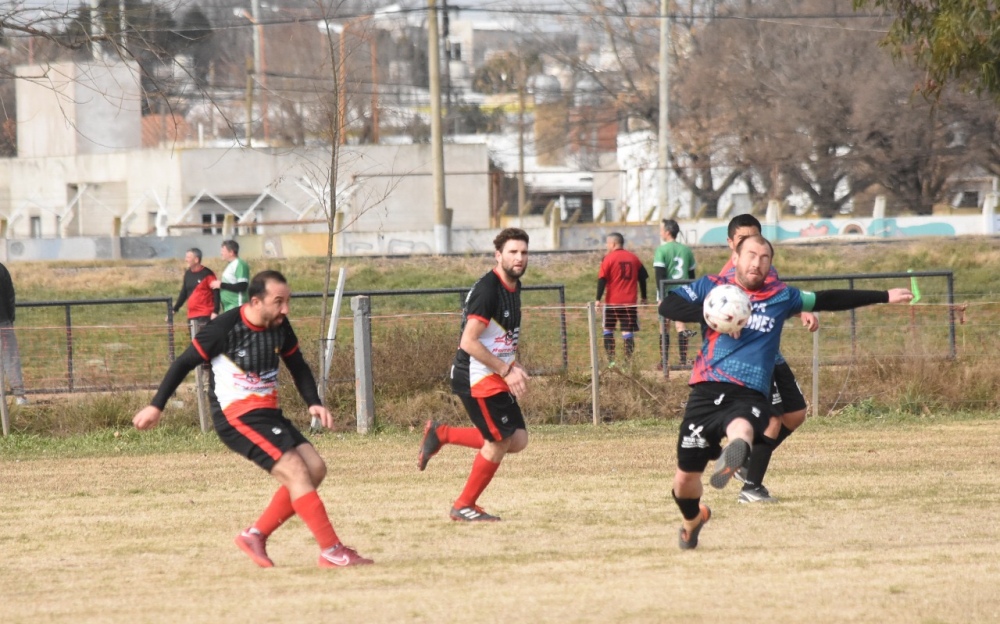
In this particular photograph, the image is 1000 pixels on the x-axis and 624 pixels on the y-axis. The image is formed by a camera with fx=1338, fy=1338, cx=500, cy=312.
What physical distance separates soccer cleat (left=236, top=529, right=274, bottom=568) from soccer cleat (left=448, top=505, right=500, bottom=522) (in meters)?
1.59

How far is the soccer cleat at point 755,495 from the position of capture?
880 cm

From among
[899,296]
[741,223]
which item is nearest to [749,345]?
[899,296]

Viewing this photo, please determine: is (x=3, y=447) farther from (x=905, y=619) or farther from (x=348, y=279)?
(x=348, y=279)

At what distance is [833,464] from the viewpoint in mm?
10664

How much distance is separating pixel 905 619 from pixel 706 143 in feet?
150

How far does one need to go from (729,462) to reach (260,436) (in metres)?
A: 2.39

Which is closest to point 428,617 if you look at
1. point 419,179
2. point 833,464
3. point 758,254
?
point 758,254

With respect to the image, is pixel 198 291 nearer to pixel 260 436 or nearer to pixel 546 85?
pixel 260 436

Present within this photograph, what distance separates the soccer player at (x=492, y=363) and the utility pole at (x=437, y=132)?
21206 mm

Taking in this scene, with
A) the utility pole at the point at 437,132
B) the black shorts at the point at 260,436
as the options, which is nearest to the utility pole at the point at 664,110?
the utility pole at the point at 437,132

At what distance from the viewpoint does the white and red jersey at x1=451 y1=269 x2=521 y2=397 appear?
26.3 ft

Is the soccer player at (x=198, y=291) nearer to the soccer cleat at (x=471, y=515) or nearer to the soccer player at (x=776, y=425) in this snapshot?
the soccer cleat at (x=471, y=515)

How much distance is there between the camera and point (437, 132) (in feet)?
101

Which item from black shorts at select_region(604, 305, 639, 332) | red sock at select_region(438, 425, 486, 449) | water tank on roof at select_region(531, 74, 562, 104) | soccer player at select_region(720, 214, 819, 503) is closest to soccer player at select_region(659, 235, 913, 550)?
soccer player at select_region(720, 214, 819, 503)
